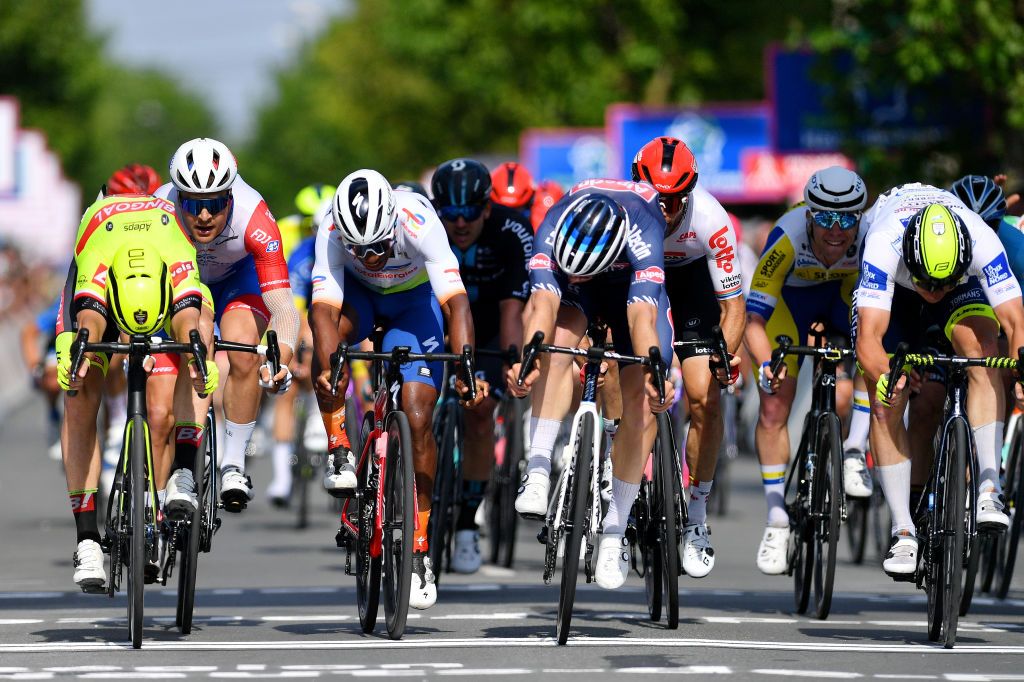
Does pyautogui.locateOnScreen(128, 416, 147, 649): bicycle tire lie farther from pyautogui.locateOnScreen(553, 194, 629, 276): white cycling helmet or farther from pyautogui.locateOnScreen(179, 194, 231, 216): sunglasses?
pyautogui.locateOnScreen(553, 194, 629, 276): white cycling helmet

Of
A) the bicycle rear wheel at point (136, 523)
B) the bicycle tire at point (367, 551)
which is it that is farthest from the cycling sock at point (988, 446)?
the bicycle rear wheel at point (136, 523)

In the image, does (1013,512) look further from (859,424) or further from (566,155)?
(566,155)

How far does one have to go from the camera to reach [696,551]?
1111 cm

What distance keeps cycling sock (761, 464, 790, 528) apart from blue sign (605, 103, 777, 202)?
106ft

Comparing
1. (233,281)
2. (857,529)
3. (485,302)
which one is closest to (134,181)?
(233,281)

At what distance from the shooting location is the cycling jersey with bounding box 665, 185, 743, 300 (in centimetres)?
1121

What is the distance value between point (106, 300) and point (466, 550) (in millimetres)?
3512

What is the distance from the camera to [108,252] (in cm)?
1016

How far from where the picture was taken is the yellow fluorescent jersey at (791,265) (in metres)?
11.7

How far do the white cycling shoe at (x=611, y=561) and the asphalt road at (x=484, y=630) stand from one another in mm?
282

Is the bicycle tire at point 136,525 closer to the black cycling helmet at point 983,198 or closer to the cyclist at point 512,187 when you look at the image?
the black cycling helmet at point 983,198

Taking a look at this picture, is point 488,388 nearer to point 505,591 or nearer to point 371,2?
point 505,591

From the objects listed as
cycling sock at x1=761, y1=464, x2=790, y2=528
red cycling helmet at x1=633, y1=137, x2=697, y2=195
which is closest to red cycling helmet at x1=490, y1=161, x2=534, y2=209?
cycling sock at x1=761, y1=464, x2=790, y2=528

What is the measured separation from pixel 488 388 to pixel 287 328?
2.27 m
